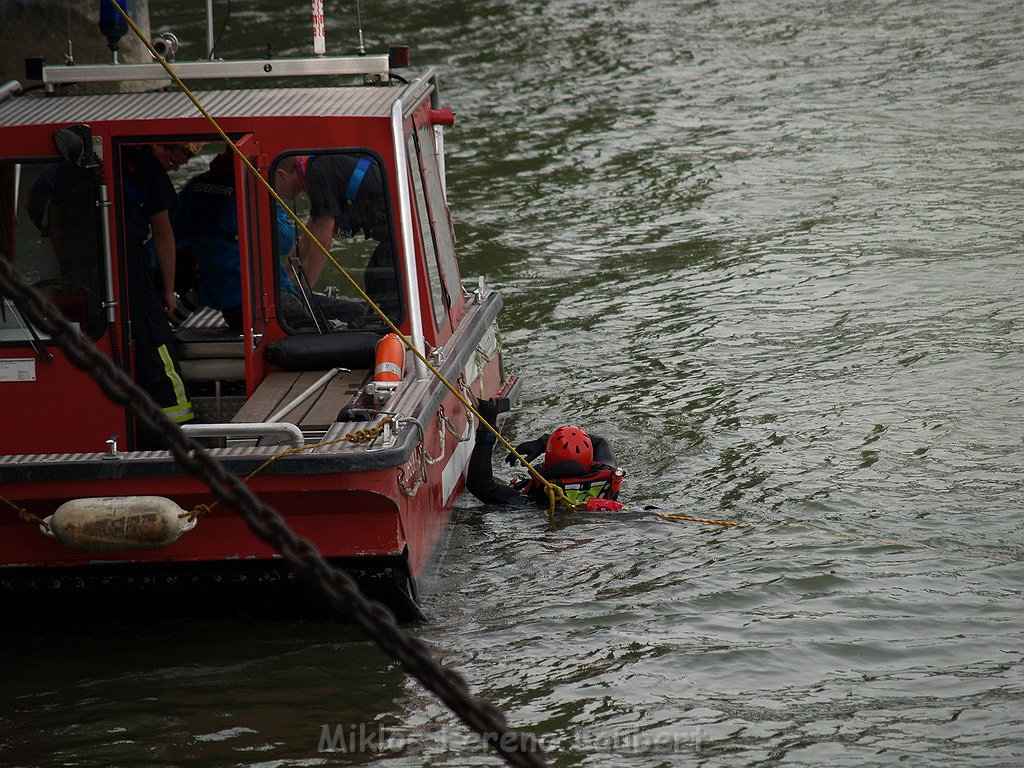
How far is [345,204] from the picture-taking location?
734 centimetres

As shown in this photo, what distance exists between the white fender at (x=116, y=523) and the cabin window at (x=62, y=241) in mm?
1322

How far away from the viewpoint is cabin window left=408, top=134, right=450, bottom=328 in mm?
7578

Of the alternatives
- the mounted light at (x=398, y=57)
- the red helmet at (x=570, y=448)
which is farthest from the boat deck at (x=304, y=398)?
the mounted light at (x=398, y=57)

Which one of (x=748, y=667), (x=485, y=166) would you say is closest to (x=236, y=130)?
(x=748, y=667)

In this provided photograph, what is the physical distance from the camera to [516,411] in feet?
33.7

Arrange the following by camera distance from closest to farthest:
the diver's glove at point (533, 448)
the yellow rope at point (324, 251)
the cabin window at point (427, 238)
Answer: the yellow rope at point (324, 251), the cabin window at point (427, 238), the diver's glove at point (533, 448)

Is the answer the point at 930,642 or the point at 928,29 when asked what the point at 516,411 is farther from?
the point at 928,29

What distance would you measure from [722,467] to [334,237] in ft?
9.88

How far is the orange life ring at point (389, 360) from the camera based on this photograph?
22.2 ft

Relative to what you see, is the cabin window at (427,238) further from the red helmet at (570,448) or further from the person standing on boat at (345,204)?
the red helmet at (570,448)

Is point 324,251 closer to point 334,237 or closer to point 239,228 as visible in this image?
point 239,228

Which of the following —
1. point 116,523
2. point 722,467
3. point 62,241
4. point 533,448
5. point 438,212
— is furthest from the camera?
point 722,467

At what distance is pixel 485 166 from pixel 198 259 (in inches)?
362

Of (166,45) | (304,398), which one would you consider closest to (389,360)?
(304,398)
